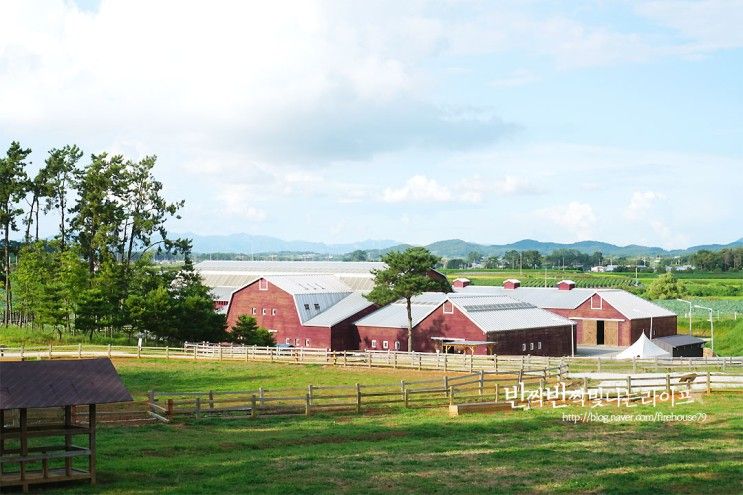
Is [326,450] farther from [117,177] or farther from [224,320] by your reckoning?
[117,177]

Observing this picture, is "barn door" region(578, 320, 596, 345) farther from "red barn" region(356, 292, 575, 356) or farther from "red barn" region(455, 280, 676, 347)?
"red barn" region(356, 292, 575, 356)

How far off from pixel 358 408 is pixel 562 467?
14.8m

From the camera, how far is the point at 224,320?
77125mm

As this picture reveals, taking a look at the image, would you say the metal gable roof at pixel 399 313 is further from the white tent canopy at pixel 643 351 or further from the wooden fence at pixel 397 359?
the white tent canopy at pixel 643 351

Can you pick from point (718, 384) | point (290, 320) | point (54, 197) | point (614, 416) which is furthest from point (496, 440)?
point (54, 197)

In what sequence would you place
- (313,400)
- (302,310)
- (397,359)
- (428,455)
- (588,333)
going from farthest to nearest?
(588,333)
(302,310)
(397,359)
(313,400)
(428,455)

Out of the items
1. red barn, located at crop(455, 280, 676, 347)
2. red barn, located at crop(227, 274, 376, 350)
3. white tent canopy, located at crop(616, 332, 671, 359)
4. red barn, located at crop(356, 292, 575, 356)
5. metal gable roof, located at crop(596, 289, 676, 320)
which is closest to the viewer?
white tent canopy, located at crop(616, 332, 671, 359)

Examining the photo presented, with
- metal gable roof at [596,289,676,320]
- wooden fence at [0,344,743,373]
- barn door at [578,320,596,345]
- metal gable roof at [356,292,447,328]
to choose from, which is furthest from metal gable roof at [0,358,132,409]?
barn door at [578,320,596,345]

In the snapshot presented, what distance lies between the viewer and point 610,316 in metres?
91.6

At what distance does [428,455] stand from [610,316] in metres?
67.9

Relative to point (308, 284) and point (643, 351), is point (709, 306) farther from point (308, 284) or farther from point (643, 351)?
point (643, 351)

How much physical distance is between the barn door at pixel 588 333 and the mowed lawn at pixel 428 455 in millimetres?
53002

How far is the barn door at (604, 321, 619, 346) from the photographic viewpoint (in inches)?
3590

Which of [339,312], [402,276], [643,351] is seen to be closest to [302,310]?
[339,312]
